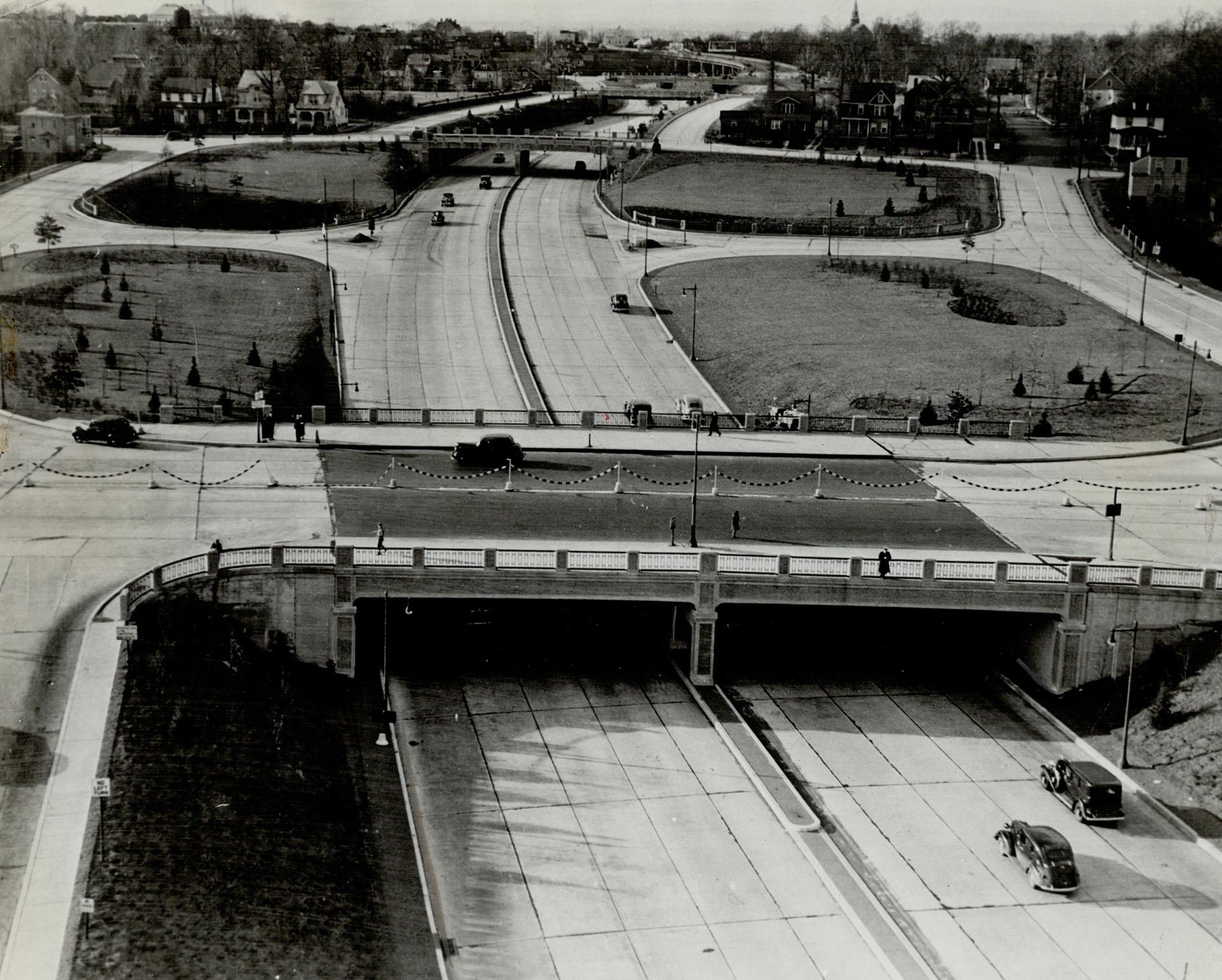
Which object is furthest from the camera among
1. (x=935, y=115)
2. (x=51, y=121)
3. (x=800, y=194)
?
(x=935, y=115)

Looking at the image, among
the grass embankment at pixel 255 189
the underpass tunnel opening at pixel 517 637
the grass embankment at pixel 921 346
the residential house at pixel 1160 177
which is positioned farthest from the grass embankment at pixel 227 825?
the residential house at pixel 1160 177

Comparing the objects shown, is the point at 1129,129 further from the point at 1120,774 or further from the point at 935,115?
the point at 1120,774

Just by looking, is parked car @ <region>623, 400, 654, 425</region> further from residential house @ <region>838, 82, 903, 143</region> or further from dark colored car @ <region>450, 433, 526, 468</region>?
residential house @ <region>838, 82, 903, 143</region>

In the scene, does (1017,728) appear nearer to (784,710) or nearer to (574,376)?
(784,710)

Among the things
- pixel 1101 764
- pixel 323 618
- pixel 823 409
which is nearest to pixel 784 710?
pixel 1101 764

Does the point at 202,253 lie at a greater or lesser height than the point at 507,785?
greater

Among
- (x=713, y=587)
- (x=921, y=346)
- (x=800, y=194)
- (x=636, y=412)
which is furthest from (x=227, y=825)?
(x=800, y=194)
